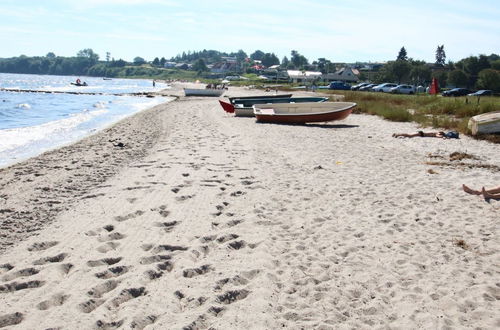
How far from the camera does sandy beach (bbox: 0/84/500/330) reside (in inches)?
147

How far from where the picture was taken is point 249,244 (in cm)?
520

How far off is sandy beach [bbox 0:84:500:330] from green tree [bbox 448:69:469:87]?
218 feet

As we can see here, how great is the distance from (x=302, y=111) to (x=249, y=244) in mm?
15929

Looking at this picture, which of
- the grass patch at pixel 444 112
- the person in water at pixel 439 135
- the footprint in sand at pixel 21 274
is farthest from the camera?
the grass patch at pixel 444 112

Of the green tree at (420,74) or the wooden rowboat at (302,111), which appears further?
the green tree at (420,74)

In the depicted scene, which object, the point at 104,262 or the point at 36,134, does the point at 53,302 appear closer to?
the point at 104,262

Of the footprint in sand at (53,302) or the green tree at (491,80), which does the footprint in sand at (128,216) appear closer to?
the footprint in sand at (53,302)

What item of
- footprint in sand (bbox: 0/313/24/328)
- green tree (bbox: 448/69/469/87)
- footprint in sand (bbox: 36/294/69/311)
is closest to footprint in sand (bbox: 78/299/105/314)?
footprint in sand (bbox: 36/294/69/311)

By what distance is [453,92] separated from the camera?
47750 millimetres

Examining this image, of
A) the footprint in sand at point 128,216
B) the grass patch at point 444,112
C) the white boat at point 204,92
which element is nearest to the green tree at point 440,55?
the white boat at point 204,92

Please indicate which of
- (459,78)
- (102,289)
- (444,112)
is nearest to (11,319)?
(102,289)

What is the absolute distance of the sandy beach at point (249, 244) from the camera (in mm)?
3734

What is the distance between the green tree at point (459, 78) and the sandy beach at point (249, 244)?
6656 centimetres

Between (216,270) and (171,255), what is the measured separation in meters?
0.63
